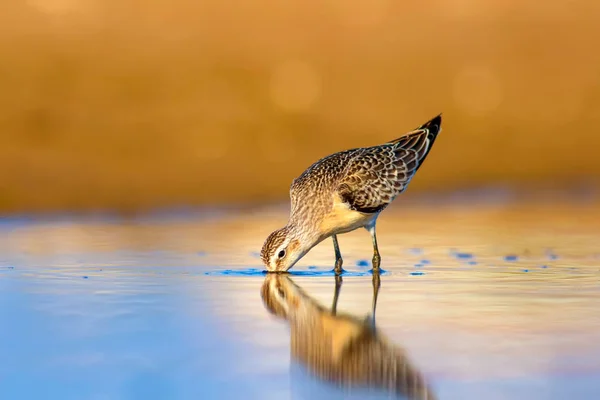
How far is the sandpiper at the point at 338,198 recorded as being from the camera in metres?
10.3

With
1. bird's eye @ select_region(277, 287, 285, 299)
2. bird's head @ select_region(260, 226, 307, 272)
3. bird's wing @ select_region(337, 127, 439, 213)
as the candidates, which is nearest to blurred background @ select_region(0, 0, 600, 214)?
bird's wing @ select_region(337, 127, 439, 213)

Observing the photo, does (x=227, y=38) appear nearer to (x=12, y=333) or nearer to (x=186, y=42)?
(x=186, y=42)

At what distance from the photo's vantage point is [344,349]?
21.8 feet

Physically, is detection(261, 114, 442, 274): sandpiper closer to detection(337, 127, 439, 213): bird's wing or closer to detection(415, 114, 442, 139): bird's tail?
detection(337, 127, 439, 213): bird's wing

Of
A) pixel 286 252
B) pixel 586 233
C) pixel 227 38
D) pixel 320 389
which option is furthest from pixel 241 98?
pixel 320 389

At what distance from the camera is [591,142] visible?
20266 mm

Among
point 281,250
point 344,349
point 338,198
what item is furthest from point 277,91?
point 344,349

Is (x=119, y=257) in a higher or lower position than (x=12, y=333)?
higher

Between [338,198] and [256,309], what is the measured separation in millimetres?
2975

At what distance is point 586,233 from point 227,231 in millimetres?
4133

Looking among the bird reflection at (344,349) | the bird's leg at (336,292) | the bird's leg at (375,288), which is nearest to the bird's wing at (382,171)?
the bird's leg at (375,288)

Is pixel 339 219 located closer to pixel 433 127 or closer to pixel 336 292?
pixel 336 292

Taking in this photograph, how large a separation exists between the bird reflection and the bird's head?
1330mm

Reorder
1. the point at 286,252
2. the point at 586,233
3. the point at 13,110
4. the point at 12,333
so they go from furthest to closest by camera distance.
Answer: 1. the point at 13,110
2. the point at 586,233
3. the point at 286,252
4. the point at 12,333
